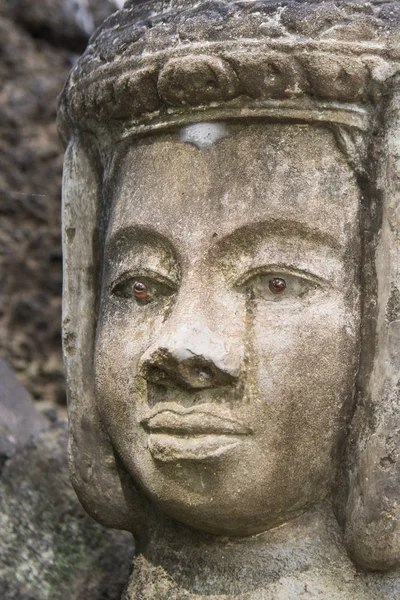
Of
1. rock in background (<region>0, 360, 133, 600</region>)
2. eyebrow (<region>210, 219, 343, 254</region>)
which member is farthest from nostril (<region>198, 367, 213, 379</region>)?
rock in background (<region>0, 360, 133, 600</region>)

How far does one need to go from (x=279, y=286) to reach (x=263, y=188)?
0.19 m

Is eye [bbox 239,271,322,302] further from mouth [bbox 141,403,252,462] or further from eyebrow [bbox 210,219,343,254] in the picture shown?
mouth [bbox 141,403,252,462]

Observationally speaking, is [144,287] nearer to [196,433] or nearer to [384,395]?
[196,433]

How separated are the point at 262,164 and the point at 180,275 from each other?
26 cm

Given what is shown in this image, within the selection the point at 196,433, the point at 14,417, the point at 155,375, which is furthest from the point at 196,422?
the point at 14,417

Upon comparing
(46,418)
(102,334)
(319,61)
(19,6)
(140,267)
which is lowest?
(46,418)

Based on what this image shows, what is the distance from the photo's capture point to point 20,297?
3523 mm

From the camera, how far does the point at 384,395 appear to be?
76.0 inches

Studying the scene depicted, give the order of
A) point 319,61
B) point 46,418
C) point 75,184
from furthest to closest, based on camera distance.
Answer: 1. point 46,418
2. point 75,184
3. point 319,61

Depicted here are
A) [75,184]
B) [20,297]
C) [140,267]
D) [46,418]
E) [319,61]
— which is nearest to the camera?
[319,61]

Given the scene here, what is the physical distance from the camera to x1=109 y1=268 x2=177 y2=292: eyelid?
1.99 metres

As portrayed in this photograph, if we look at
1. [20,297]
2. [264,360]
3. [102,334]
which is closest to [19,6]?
[20,297]

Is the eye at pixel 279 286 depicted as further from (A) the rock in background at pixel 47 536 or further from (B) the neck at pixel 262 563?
(A) the rock in background at pixel 47 536

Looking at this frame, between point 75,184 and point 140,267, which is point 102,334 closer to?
point 140,267
